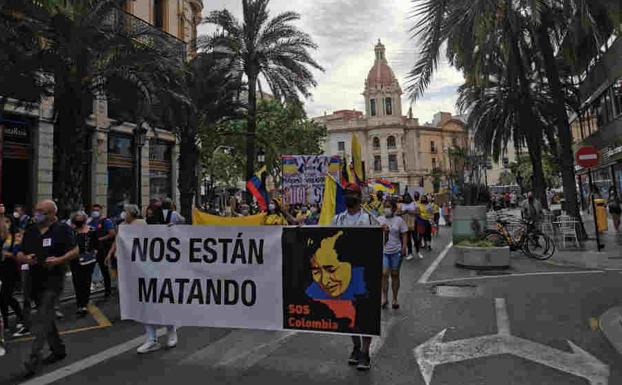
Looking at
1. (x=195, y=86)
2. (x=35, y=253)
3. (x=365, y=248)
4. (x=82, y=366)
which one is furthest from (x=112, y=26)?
(x=365, y=248)

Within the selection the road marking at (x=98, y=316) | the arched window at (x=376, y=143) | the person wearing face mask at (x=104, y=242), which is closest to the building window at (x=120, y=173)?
the person wearing face mask at (x=104, y=242)

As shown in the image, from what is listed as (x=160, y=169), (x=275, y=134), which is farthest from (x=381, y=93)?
(x=160, y=169)

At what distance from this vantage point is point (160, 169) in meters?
22.3

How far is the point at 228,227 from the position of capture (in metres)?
4.90

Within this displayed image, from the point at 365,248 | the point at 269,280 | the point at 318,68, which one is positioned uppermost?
the point at 318,68

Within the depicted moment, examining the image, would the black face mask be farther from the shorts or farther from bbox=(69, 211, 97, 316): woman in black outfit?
bbox=(69, 211, 97, 316): woman in black outfit

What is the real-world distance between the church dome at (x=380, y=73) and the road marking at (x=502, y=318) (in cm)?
8424

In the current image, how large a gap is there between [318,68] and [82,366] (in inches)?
639

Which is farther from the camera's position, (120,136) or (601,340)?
(120,136)

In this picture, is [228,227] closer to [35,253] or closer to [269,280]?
[269,280]

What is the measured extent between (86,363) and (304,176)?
1040cm

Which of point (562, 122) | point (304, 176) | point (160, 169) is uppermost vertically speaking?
point (160, 169)

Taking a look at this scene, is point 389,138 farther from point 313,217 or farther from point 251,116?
point 313,217

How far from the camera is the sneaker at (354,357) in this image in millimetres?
4531
